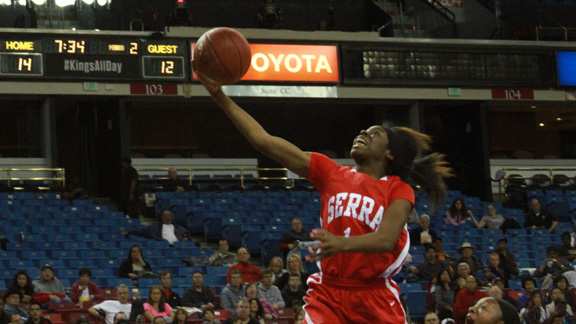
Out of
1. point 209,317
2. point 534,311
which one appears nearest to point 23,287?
point 209,317

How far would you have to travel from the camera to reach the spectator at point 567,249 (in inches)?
A: 568

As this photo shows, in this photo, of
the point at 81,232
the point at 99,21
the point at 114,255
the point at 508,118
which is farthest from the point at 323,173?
the point at 508,118

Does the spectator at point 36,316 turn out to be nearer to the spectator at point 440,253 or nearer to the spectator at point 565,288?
the spectator at point 440,253

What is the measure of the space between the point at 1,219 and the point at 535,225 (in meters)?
8.98

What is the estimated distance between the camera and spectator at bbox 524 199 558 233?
55.5 ft

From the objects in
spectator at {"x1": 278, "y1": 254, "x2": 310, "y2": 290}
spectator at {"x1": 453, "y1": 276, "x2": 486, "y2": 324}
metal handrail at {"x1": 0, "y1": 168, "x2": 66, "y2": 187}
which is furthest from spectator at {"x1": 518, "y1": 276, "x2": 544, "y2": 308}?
metal handrail at {"x1": 0, "y1": 168, "x2": 66, "y2": 187}

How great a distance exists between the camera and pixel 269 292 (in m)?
11.1

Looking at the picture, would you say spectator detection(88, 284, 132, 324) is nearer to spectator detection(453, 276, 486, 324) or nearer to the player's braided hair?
spectator detection(453, 276, 486, 324)

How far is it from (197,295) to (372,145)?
6886 mm

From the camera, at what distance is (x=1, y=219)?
14.4m

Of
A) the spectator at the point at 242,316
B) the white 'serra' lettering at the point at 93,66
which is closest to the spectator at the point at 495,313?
the spectator at the point at 242,316

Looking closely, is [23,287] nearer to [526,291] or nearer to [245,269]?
[245,269]

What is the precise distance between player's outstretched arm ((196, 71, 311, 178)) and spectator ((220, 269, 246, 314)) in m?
6.65

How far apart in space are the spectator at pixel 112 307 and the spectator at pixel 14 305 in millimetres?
653
